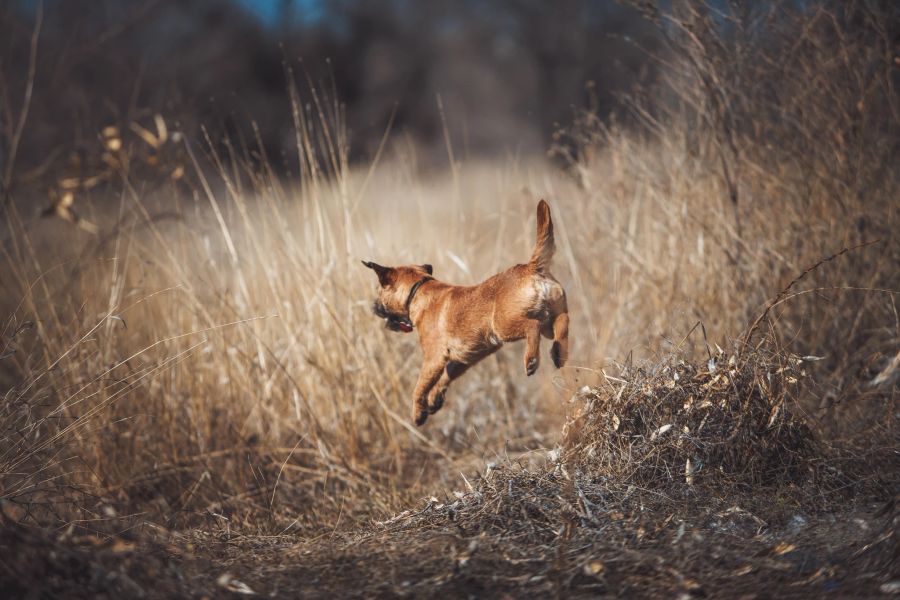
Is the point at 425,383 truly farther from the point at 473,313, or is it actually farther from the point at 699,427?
the point at 699,427

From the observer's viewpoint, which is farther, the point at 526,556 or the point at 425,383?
the point at 526,556

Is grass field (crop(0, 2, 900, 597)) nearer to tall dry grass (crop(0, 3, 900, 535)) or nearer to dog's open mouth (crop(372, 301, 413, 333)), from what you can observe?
tall dry grass (crop(0, 3, 900, 535))

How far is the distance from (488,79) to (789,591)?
2034 centimetres

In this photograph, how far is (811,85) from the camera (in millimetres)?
4105

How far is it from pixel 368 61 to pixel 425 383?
1846 cm

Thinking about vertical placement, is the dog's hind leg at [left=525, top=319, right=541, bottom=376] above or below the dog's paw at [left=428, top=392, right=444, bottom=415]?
above

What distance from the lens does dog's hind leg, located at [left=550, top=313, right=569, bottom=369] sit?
5.62ft

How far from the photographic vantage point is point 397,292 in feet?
6.48

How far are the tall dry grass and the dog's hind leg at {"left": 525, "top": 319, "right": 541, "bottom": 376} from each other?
169 cm

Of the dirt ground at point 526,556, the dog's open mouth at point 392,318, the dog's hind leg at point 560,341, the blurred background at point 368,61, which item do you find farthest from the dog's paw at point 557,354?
the blurred background at point 368,61

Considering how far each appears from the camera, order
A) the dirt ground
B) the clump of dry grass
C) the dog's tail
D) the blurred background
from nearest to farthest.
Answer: the dog's tail → the dirt ground → the clump of dry grass → the blurred background

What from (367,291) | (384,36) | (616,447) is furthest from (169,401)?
(384,36)

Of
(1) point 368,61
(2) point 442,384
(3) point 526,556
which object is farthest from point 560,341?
(1) point 368,61

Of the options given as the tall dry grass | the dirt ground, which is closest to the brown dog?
the dirt ground
